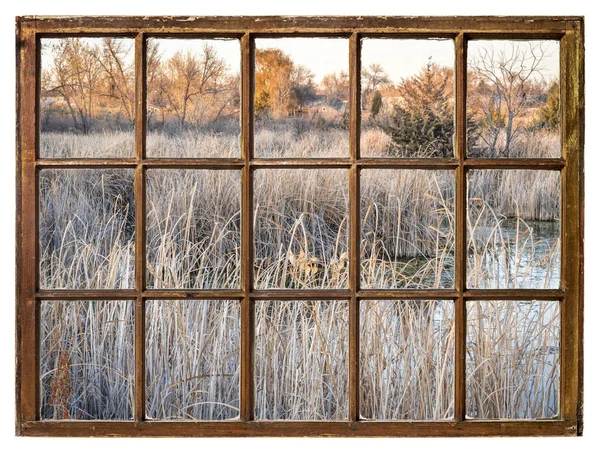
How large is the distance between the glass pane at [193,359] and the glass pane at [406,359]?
0.42 meters

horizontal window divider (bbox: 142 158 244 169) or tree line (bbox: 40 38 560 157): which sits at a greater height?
tree line (bbox: 40 38 560 157)

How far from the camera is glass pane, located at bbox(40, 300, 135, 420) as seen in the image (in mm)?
2480

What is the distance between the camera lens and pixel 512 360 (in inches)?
Result: 98.7

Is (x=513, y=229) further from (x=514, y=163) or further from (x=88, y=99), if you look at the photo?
(x=88, y=99)

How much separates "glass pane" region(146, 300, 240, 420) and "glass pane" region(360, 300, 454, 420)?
0.42 meters

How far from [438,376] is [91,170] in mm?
1289

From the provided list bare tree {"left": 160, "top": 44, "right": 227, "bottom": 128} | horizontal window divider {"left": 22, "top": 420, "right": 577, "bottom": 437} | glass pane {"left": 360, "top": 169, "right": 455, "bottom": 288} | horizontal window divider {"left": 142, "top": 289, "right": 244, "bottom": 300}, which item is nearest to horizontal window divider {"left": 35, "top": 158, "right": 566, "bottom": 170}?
glass pane {"left": 360, "top": 169, "right": 455, "bottom": 288}

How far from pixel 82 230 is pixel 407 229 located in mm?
1049

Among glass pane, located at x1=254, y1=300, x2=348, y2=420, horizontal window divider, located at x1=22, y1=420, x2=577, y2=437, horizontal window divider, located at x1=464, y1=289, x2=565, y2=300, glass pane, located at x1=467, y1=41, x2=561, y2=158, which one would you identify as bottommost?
horizontal window divider, located at x1=22, y1=420, x2=577, y2=437

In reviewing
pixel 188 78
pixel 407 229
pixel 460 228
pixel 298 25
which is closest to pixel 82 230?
pixel 188 78

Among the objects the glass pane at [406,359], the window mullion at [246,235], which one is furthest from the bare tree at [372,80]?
the glass pane at [406,359]

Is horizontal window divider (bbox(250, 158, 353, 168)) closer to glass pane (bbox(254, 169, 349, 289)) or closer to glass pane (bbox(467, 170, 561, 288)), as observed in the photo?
glass pane (bbox(254, 169, 349, 289))

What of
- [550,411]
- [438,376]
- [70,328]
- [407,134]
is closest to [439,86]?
[407,134]

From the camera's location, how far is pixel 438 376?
8.20 feet
